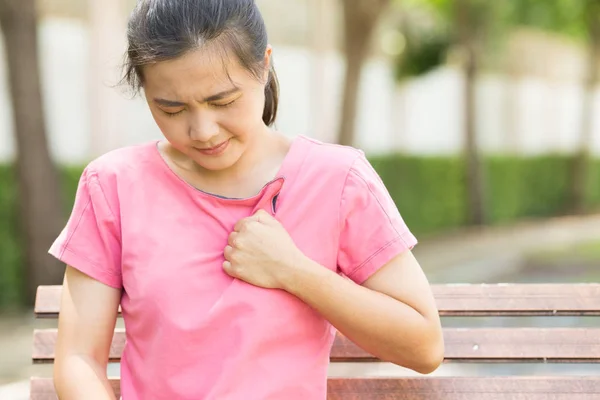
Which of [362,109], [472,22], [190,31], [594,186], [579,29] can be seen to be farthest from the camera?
[594,186]

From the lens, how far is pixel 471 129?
1619cm

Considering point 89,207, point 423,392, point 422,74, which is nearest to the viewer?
point 89,207

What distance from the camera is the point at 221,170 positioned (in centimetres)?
203

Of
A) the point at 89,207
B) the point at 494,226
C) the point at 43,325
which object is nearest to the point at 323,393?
the point at 89,207

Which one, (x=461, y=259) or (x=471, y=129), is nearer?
(x=461, y=259)

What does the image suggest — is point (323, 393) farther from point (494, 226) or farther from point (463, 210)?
point (494, 226)

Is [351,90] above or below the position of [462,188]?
above

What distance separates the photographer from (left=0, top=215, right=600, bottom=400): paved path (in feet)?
20.3

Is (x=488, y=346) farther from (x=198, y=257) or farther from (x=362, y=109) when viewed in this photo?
(x=362, y=109)

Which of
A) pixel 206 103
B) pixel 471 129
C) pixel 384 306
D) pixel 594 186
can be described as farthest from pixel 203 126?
pixel 594 186

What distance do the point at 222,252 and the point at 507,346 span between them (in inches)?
35.3

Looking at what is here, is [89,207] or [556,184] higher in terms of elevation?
[89,207]

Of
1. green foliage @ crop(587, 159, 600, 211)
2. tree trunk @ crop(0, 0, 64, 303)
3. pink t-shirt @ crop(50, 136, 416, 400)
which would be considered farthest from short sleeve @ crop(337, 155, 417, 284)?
green foliage @ crop(587, 159, 600, 211)

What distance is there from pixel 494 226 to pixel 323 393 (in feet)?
52.4
